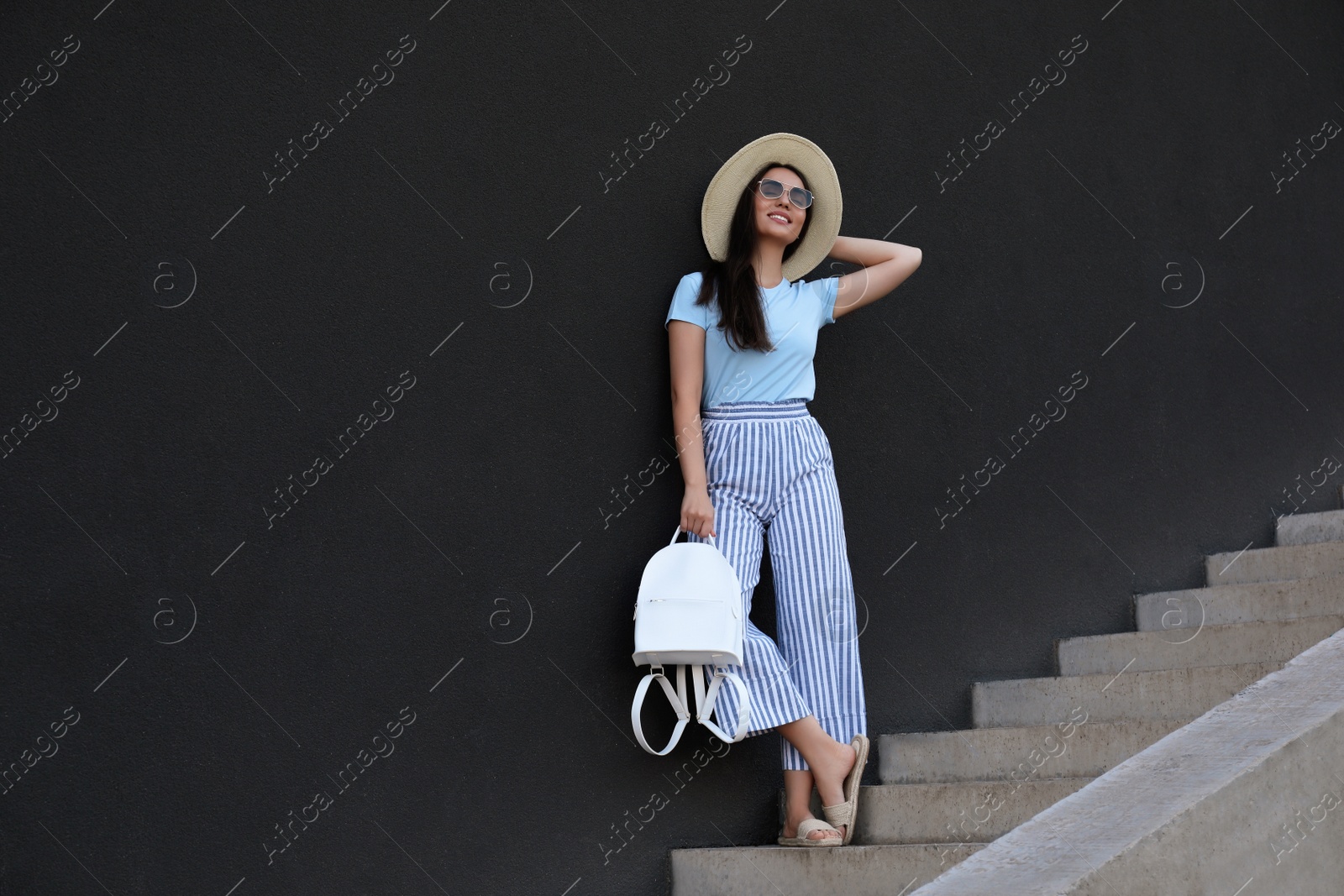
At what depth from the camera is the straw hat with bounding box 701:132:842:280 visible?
324 cm

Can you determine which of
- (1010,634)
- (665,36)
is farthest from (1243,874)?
(665,36)

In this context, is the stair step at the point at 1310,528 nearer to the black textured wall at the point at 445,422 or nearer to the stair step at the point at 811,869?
the black textured wall at the point at 445,422

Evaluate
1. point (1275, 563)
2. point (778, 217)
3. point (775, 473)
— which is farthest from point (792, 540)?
point (1275, 563)

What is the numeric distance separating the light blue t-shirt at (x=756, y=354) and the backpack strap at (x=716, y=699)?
65 centimetres

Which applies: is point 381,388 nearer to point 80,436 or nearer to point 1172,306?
point 80,436

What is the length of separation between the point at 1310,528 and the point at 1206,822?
7.93ft

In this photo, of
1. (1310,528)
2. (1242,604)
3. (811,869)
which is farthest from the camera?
(1310,528)

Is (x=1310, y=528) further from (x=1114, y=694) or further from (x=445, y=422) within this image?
(x=445, y=422)

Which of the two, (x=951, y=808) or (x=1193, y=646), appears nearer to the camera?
(x=951, y=808)

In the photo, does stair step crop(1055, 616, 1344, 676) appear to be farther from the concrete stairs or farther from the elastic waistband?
the elastic waistband

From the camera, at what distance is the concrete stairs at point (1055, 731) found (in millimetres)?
2730

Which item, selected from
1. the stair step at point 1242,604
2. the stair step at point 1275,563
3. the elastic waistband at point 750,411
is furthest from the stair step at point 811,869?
the stair step at point 1275,563

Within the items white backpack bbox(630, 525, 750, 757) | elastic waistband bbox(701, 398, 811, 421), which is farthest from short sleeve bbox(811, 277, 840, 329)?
white backpack bbox(630, 525, 750, 757)

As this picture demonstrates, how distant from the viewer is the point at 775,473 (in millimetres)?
3064
